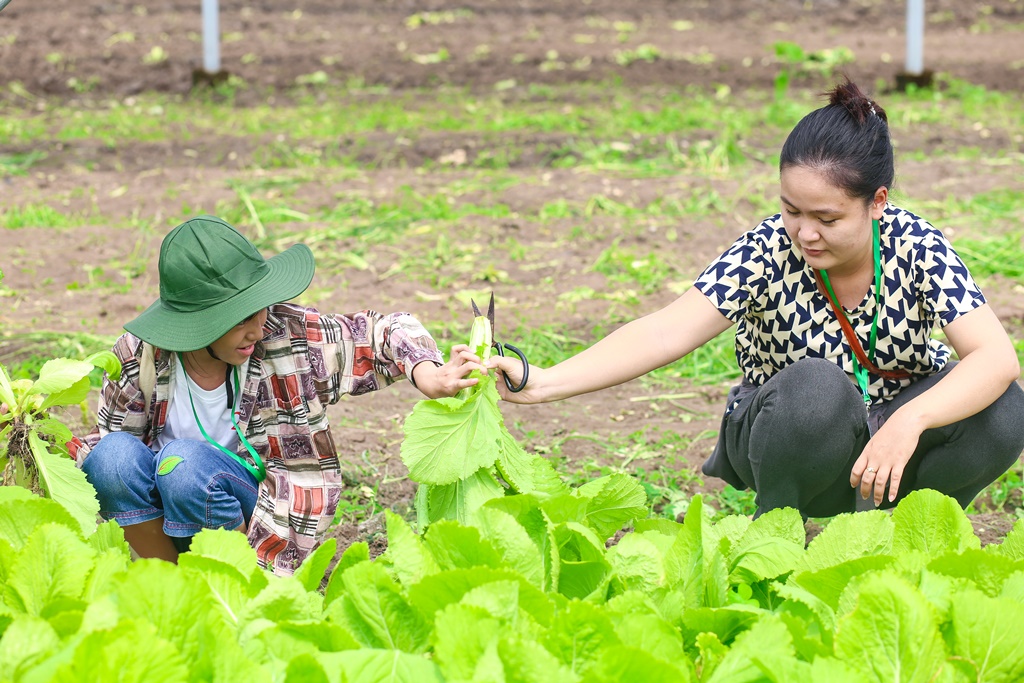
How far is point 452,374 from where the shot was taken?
2.20m

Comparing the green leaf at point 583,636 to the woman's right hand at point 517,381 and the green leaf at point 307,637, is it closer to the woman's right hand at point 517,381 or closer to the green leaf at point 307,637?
the green leaf at point 307,637

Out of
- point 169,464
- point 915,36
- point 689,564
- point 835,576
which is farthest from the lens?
point 915,36

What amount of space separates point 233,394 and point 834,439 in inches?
52.0

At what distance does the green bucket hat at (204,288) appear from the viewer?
2.26 m

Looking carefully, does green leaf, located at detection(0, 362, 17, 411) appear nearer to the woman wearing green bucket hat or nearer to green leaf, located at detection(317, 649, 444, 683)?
the woman wearing green bucket hat

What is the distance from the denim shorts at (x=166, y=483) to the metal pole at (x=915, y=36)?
746 cm

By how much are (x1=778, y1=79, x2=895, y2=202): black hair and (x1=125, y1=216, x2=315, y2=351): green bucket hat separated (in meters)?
1.07

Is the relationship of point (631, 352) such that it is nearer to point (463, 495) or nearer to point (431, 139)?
point (463, 495)

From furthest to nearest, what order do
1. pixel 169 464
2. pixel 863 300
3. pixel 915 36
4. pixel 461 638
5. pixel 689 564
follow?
pixel 915 36
pixel 863 300
pixel 169 464
pixel 689 564
pixel 461 638

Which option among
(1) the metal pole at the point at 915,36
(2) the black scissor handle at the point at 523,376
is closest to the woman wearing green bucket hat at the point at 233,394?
(2) the black scissor handle at the point at 523,376

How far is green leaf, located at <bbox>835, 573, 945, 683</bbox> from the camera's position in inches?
55.8

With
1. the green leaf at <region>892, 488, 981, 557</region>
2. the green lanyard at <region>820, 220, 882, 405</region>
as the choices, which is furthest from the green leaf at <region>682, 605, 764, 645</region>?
the green lanyard at <region>820, 220, 882, 405</region>

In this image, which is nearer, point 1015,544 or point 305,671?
point 305,671

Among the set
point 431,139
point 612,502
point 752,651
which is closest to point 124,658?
point 752,651
